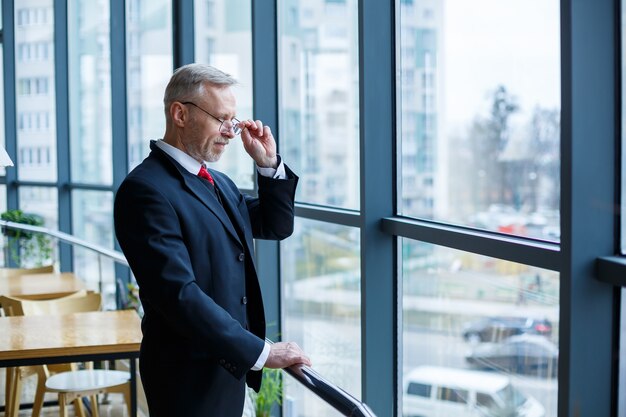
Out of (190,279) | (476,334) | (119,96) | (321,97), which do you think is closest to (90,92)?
(119,96)

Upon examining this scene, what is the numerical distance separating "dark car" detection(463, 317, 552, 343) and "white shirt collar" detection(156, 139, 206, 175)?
1.11m

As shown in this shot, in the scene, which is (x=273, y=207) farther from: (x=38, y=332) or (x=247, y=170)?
(x=247, y=170)

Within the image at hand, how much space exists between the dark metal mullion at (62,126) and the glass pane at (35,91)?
1.50ft

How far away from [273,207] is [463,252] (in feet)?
2.85

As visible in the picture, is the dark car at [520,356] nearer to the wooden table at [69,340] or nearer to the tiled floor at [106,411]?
the wooden table at [69,340]

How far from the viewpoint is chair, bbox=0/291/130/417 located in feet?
12.3

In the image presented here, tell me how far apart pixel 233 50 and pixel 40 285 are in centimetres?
198

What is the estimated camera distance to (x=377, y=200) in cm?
342

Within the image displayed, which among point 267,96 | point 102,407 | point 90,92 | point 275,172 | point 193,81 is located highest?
point 90,92

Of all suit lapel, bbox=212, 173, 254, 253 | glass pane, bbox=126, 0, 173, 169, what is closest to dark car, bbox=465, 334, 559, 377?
suit lapel, bbox=212, 173, 254, 253

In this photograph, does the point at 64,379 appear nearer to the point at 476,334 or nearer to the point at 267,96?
the point at 267,96

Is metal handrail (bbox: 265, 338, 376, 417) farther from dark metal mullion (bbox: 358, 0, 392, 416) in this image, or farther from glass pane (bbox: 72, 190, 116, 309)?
glass pane (bbox: 72, 190, 116, 309)

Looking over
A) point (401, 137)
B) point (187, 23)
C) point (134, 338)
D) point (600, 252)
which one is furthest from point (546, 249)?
point (187, 23)

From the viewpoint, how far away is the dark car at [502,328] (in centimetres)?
250
